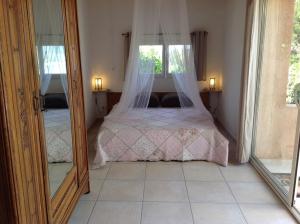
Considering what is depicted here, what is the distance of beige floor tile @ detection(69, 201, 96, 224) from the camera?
2150 millimetres

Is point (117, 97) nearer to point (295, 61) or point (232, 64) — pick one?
point (232, 64)

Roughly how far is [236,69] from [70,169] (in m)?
3.06

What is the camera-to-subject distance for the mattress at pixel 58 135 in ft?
5.57

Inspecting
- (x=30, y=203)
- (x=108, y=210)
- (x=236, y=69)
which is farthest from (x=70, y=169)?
(x=236, y=69)

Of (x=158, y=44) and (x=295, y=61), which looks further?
(x=158, y=44)

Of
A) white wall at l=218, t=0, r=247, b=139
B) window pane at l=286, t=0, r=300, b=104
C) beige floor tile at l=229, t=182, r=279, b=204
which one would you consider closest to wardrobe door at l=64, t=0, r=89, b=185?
beige floor tile at l=229, t=182, r=279, b=204

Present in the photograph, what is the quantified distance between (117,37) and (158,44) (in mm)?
1799

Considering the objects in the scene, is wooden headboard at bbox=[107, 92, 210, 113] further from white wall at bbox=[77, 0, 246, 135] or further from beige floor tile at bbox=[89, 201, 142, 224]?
beige floor tile at bbox=[89, 201, 142, 224]

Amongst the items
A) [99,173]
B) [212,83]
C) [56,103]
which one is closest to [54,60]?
[56,103]

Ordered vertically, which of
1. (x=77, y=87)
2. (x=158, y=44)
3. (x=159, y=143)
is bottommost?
(x=159, y=143)

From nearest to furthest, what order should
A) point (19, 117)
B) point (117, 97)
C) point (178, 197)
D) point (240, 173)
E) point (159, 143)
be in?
point (19, 117) < point (178, 197) < point (240, 173) < point (159, 143) < point (117, 97)

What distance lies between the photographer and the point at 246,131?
311 cm

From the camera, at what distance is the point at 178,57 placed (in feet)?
11.7

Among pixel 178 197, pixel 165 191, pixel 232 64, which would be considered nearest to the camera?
pixel 178 197
